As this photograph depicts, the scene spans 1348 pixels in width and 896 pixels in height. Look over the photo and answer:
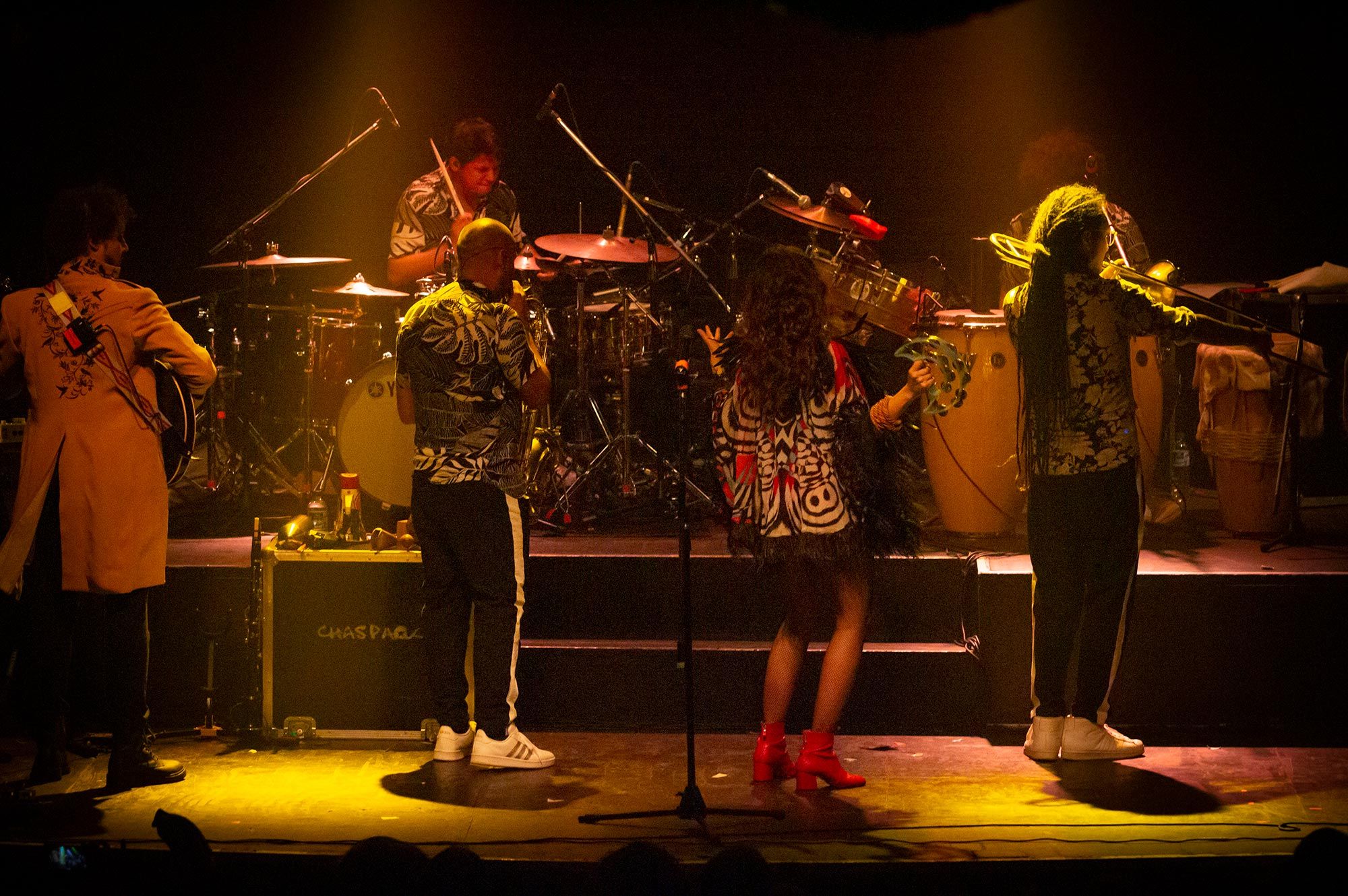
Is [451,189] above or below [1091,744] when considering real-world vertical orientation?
above

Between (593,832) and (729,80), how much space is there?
5.34 metres

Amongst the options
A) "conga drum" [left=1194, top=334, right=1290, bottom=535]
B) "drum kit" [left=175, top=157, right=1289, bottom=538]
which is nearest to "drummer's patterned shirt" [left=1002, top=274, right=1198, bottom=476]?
"drum kit" [left=175, top=157, right=1289, bottom=538]

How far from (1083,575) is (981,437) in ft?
5.07

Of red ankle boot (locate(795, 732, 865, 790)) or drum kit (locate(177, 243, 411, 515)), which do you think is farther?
drum kit (locate(177, 243, 411, 515))

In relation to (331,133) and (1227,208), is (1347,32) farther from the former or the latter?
(331,133)

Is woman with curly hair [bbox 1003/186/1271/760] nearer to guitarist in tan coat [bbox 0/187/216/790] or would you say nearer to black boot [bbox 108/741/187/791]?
guitarist in tan coat [bbox 0/187/216/790]

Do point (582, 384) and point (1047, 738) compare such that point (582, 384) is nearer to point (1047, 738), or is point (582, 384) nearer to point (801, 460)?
point (801, 460)

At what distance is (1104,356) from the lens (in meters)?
4.52

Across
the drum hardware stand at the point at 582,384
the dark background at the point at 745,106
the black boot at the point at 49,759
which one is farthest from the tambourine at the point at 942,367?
the dark background at the point at 745,106

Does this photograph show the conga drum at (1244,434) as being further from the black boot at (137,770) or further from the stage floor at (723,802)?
the black boot at (137,770)

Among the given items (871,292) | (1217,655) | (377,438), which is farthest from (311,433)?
(1217,655)

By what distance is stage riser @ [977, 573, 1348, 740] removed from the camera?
196 inches

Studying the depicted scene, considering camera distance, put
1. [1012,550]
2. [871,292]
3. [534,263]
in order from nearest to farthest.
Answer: [1012,550], [871,292], [534,263]

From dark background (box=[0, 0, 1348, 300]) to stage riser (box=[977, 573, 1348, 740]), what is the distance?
3.59 m
